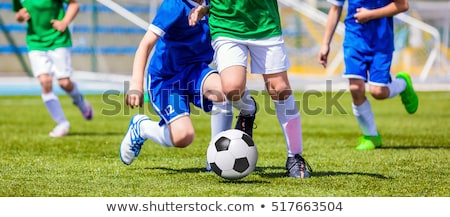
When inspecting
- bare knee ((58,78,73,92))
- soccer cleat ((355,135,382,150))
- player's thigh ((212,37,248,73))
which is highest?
player's thigh ((212,37,248,73))

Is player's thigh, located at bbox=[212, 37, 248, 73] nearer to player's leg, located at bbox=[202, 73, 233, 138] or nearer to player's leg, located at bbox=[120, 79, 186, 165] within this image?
player's leg, located at bbox=[202, 73, 233, 138]

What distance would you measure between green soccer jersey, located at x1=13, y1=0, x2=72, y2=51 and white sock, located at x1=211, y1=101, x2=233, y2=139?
3599mm

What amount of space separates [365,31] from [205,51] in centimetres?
208

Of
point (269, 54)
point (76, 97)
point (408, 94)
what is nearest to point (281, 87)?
point (269, 54)

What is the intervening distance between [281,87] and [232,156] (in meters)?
0.56

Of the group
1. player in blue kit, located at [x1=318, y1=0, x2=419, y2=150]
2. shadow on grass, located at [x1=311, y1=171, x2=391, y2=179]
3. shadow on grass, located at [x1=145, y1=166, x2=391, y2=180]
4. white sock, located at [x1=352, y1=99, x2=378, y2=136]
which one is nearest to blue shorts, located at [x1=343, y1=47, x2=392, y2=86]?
player in blue kit, located at [x1=318, y1=0, x2=419, y2=150]

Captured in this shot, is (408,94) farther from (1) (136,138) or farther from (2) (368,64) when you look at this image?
(1) (136,138)

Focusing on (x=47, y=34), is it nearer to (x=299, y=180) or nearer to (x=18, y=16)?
(x=18, y=16)

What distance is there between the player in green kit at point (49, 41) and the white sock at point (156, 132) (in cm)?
305

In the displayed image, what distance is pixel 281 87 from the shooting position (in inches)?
223

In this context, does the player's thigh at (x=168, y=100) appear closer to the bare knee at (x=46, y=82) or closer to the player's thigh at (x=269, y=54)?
the player's thigh at (x=269, y=54)

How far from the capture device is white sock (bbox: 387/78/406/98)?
7.88 m

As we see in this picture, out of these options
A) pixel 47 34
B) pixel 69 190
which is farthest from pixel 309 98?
pixel 69 190

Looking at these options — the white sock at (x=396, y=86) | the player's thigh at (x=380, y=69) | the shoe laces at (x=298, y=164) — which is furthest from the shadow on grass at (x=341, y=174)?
the white sock at (x=396, y=86)
